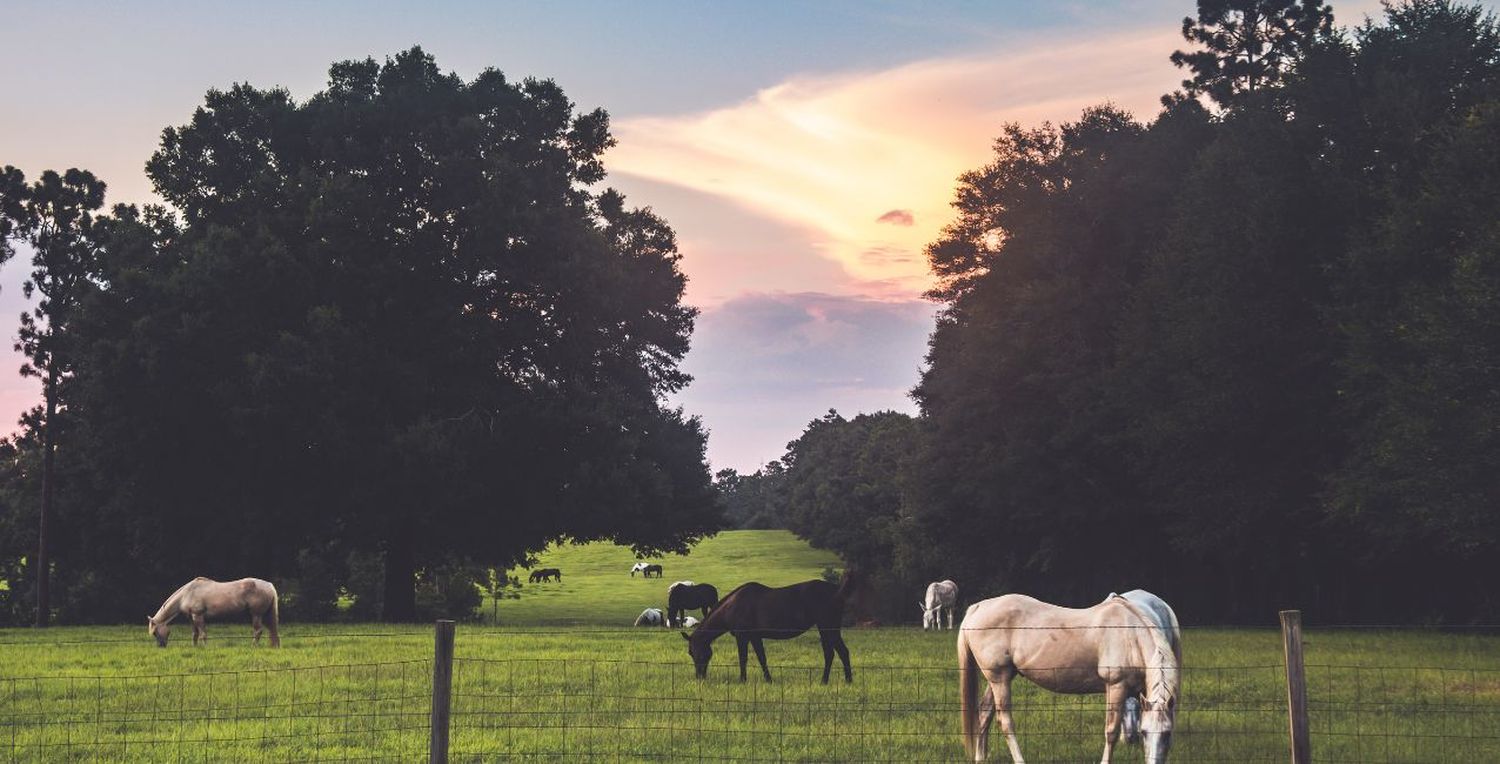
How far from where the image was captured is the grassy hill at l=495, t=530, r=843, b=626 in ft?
200

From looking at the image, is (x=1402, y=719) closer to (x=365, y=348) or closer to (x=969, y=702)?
(x=969, y=702)

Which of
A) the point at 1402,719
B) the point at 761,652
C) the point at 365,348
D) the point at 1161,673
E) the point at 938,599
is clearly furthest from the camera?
the point at 938,599

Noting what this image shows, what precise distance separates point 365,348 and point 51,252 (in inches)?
802

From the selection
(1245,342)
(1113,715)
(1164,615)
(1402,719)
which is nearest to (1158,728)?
(1113,715)

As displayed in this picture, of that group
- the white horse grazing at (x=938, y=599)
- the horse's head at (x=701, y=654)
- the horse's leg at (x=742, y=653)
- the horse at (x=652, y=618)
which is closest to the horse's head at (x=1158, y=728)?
the horse's leg at (x=742, y=653)

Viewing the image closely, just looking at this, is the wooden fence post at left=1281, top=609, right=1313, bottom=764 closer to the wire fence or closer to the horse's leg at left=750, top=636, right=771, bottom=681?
the wire fence

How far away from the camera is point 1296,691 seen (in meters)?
10.6

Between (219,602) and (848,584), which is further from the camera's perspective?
(219,602)

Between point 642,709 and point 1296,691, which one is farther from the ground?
point 1296,691

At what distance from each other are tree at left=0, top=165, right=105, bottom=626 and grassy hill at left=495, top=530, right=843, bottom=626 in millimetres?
18452

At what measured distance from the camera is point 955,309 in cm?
5834

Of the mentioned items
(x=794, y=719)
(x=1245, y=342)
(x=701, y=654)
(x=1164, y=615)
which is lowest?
(x=794, y=719)

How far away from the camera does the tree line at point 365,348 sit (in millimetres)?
36656

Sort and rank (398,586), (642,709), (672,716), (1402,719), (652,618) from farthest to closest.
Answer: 1. (652,618)
2. (398,586)
3. (642,709)
4. (1402,719)
5. (672,716)
